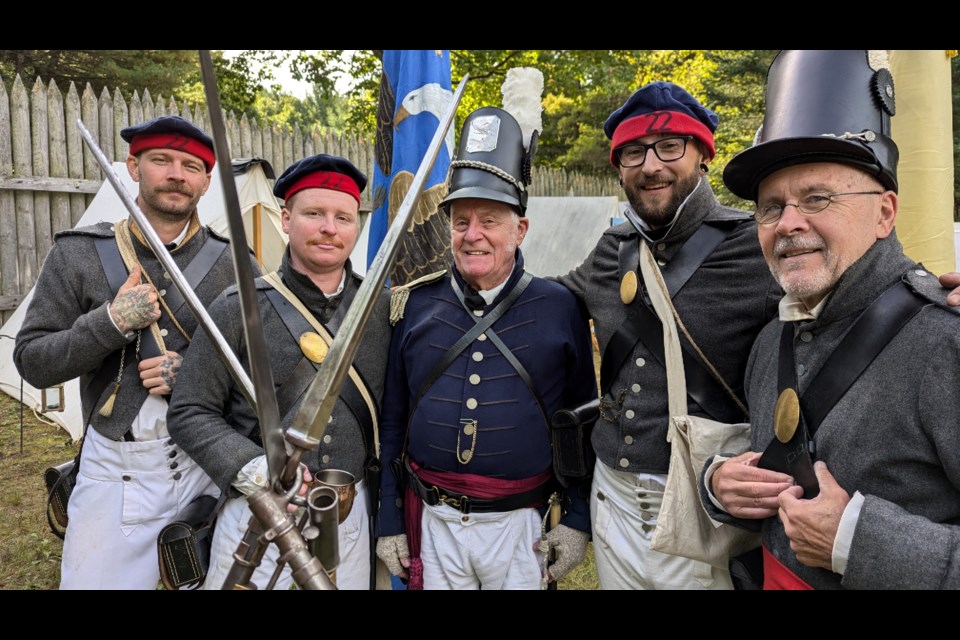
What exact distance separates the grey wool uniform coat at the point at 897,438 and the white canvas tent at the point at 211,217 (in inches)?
204

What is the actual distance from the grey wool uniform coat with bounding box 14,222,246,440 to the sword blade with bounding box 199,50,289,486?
190cm

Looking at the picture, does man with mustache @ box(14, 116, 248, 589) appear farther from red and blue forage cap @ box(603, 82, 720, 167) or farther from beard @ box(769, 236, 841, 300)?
beard @ box(769, 236, 841, 300)

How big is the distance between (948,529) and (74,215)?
799 cm

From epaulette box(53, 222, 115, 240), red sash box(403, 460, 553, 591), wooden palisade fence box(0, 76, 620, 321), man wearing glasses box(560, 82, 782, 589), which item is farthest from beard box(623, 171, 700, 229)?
wooden palisade fence box(0, 76, 620, 321)

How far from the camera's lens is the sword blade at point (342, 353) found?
97 cm

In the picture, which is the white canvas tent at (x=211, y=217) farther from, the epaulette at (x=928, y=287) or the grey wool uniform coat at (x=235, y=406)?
the epaulette at (x=928, y=287)

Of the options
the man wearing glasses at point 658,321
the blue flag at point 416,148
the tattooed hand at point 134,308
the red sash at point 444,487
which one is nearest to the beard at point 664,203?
the man wearing glasses at point 658,321

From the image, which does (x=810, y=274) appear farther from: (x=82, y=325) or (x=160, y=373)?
(x=82, y=325)

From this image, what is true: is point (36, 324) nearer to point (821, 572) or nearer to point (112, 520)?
point (112, 520)

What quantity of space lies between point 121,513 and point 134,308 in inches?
33.1

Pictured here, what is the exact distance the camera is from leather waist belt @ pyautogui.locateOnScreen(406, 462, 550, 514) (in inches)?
98.5

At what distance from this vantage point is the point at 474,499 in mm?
2498

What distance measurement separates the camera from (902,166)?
9.05 feet

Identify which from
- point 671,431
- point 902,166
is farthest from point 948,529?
point 902,166
